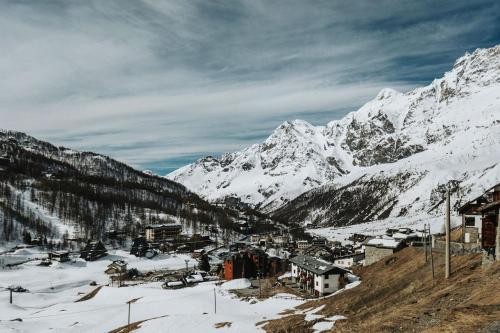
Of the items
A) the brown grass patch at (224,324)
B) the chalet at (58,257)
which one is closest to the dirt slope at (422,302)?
the brown grass patch at (224,324)

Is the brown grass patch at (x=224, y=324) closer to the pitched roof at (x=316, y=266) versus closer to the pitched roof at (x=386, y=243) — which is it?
the pitched roof at (x=316, y=266)

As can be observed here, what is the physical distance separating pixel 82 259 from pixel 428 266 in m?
136

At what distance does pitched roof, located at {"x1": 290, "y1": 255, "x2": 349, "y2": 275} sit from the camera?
8112 centimetres

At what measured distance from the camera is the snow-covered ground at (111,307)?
55.7 meters

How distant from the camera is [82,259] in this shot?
16088 centimetres

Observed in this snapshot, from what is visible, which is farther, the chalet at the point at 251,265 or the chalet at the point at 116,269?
the chalet at the point at 116,269

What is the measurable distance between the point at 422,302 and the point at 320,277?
4805 cm

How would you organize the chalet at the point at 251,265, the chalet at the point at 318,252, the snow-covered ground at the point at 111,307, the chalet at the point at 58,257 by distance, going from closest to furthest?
1. the snow-covered ground at the point at 111,307
2. the chalet at the point at 251,265
3. the chalet at the point at 318,252
4. the chalet at the point at 58,257

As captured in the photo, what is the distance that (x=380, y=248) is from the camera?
295ft

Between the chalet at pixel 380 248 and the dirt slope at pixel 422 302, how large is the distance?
1507cm

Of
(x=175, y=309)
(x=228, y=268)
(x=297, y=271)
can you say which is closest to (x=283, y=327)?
(x=175, y=309)

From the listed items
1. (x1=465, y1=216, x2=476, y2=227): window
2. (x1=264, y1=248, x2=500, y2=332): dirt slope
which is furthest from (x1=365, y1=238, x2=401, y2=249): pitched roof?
(x1=465, y1=216, x2=476, y2=227): window

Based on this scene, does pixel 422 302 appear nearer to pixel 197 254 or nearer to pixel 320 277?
pixel 320 277

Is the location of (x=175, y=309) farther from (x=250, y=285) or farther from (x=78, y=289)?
(x=78, y=289)
